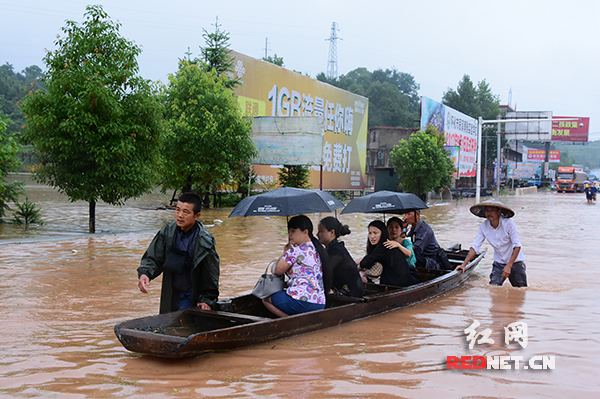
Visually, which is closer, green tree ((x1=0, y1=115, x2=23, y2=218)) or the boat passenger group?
the boat passenger group

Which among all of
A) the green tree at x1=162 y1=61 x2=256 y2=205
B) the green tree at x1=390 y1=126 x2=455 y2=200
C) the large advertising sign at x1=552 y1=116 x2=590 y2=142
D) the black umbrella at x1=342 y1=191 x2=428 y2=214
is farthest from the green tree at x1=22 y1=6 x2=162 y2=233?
the large advertising sign at x1=552 y1=116 x2=590 y2=142

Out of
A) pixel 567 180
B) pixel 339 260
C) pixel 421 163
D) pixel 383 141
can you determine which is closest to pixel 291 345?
pixel 339 260

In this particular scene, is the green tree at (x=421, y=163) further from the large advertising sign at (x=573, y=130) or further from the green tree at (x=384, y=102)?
the large advertising sign at (x=573, y=130)

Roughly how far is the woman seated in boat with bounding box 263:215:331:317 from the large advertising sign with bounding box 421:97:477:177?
3481cm

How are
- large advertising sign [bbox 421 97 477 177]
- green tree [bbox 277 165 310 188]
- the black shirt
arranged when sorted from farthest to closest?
large advertising sign [bbox 421 97 477 177]
green tree [bbox 277 165 310 188]
the black shirt

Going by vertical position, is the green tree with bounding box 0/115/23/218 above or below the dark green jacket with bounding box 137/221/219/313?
above

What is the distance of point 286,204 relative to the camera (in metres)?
5.92

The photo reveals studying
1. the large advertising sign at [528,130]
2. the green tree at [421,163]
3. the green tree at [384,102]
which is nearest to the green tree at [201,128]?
the green tree at [421,163]

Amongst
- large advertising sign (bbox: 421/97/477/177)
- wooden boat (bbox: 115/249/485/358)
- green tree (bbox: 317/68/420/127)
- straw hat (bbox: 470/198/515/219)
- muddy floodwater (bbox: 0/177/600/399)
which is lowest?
muddy floodwater (bbox: 0/177/600/399)

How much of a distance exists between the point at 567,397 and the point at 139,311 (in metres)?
5.04

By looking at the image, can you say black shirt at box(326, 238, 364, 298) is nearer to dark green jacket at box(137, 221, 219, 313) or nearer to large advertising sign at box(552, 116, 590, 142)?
dark green jacket at box(137, 221, 219, 313)

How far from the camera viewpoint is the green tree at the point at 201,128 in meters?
20.9

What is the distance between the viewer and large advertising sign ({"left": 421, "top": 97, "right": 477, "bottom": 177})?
133 ft

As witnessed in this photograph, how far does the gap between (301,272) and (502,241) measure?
3.72 m
